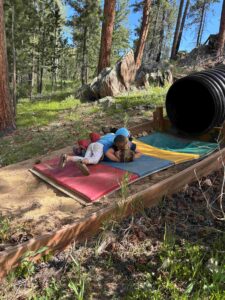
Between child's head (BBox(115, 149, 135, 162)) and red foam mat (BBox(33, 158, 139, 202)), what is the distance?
11.2 inches

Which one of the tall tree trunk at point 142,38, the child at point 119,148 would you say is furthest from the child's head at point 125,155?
the tall tree trunk at point 142,38

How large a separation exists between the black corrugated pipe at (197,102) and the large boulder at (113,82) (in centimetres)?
446

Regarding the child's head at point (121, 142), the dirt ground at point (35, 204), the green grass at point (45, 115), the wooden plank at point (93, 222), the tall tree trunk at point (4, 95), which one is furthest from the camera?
the green grass at point (45, 115)

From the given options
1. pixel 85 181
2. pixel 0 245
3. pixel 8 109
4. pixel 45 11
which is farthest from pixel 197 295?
pixel 45 11

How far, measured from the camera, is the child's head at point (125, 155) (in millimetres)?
4535

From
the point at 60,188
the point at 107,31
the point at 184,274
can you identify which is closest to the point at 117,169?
the point at 60,188

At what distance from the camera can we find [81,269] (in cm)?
258

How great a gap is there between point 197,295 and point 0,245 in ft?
5.73

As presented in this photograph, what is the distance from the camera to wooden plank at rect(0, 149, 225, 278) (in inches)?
99.6

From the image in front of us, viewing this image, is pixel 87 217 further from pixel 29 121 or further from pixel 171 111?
pixel 29 121

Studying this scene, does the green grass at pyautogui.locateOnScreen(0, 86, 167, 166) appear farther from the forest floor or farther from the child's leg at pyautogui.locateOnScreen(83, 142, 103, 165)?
the forest floor

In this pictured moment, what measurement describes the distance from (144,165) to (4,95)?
16.8 ft

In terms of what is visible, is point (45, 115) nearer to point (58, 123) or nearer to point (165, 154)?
point (58, 123)

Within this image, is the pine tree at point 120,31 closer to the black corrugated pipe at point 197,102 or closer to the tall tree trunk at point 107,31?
the tall tree trunk at point 107,31
